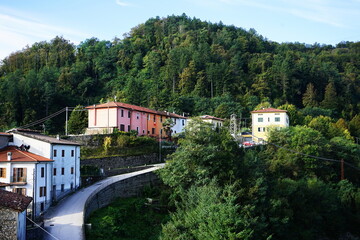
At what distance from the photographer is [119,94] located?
283 ft

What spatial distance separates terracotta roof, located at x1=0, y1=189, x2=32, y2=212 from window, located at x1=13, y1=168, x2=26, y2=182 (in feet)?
15.7

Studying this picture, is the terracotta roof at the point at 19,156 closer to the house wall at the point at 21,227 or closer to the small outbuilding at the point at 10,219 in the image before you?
the house wall at the point at 21,227

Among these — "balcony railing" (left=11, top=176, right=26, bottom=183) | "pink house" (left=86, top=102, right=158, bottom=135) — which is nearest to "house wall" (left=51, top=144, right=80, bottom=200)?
"balcony railing" (left=11, top=176, right=26, bottom=183)

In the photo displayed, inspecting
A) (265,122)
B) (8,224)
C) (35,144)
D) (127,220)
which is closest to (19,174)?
(35,144)

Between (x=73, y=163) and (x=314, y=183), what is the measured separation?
25763mm

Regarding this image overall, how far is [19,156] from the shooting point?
3170 centimetres

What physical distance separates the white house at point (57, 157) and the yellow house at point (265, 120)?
3998cm

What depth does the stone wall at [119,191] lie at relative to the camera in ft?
108

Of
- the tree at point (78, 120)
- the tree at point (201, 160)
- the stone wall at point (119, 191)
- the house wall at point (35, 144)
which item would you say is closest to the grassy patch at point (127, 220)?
the stone wall at point (119, 191)

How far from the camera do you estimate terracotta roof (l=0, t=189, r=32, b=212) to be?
80.7ft

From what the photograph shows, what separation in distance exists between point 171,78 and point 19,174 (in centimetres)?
7251

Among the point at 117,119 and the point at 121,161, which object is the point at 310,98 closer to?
the point at 117,119

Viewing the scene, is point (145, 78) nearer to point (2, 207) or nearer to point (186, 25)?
point (186, 25)

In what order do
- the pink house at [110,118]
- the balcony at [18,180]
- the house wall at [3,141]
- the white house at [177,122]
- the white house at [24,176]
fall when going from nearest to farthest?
the white house at [24,176] < the balcony at [18,180] < the house wall at [3,141] < the pink house at [110,118] < the white house at [177,122]
